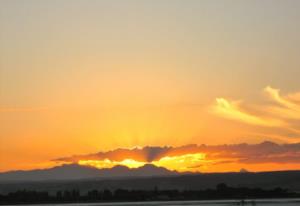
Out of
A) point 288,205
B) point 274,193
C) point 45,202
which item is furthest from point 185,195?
point 288,205

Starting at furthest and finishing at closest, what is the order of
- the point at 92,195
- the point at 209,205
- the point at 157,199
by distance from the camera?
the point at 92,195
the point at 157,199
the point at 209,205

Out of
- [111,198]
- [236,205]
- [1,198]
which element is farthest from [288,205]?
[1,198]

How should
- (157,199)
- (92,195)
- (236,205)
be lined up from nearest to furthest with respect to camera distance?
1. (236,205)
2. (157,199)
3. (92,195)

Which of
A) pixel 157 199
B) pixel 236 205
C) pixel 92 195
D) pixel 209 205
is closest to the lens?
pixel 236 205

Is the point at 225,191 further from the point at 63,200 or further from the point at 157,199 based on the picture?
the point at 63,200

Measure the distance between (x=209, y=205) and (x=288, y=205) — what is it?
1026 cm

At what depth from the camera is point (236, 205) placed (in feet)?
A: 242

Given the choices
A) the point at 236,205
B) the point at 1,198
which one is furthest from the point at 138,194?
the point at 236,205

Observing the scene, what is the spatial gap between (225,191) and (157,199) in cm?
1134

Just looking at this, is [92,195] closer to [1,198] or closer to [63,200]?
[63,200]

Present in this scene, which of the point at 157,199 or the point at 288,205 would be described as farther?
the point at 157,199

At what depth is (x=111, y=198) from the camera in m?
112

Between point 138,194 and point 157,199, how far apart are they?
8898 mm

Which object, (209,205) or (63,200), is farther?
(63,200)
